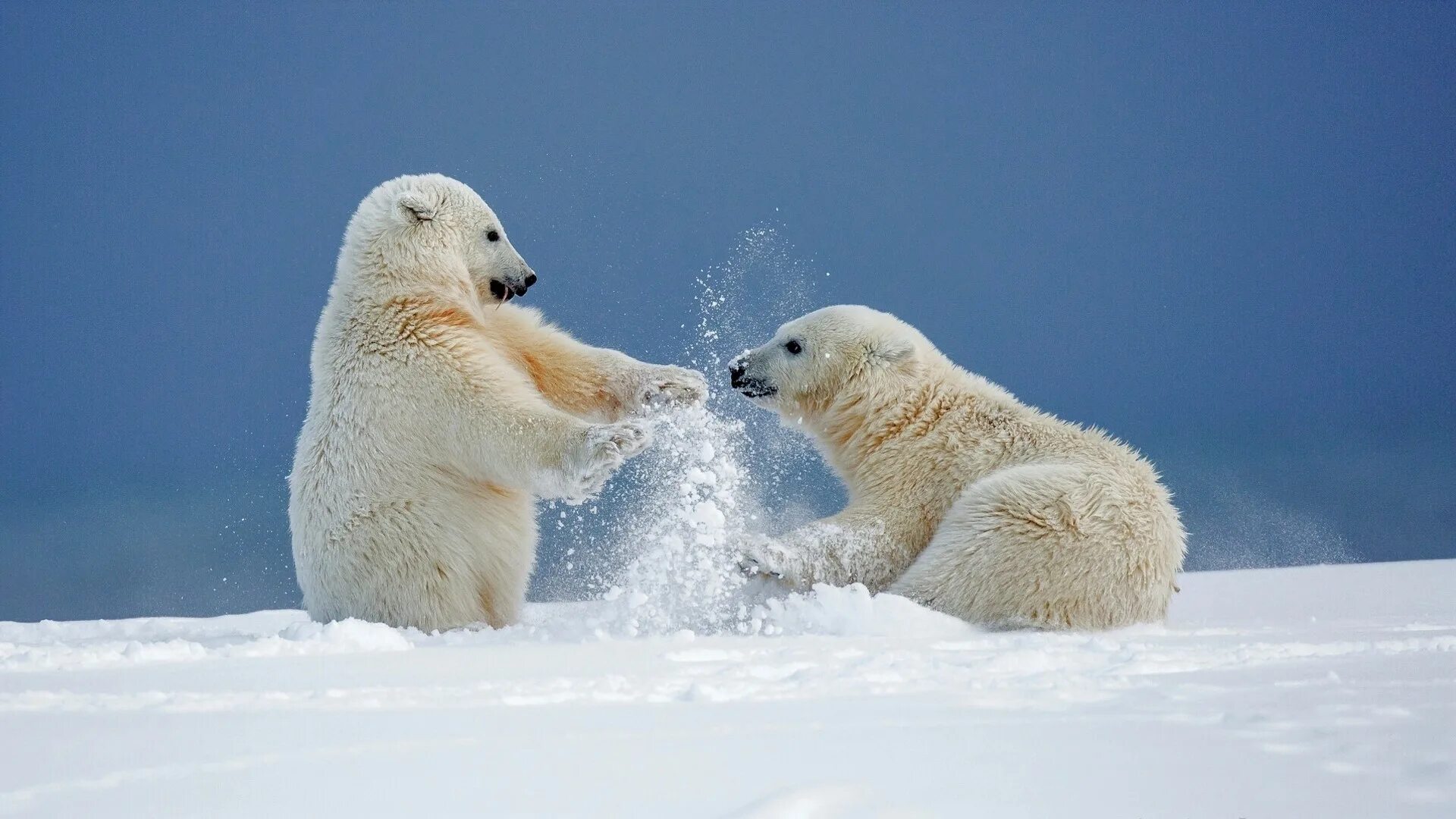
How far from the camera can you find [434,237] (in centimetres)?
533

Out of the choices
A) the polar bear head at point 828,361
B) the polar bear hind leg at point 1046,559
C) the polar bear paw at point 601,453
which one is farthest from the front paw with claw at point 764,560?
the polar bear head at point 828,361

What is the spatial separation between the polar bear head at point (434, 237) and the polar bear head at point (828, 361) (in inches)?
55.8

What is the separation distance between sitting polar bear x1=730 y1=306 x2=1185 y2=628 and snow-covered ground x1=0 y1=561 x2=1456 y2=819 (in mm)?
521

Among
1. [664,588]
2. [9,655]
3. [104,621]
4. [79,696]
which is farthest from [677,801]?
[104,621]

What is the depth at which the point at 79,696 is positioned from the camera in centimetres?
335

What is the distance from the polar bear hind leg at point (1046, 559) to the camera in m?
4.97

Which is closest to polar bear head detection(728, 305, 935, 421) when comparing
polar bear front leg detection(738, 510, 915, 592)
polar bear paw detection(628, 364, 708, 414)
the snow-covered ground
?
polar bear front leg detection(738, 510, 915, 592)

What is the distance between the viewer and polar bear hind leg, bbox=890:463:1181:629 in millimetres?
4973

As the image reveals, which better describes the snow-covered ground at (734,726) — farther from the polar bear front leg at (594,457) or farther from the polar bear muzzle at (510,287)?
the polar bear muzzle at (510,287)

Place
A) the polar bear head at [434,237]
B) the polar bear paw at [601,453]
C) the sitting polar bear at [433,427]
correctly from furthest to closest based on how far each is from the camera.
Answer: the polar bear head at [434,237], the sitting polar bear at [433,427], the polar bear paw at [601,453]

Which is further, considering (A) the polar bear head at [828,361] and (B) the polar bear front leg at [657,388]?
(A) the polar bear head at [828,361]

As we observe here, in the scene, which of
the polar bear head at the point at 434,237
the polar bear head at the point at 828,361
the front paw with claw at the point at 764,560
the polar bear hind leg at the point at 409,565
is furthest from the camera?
the polar bear head at the point at 828,361

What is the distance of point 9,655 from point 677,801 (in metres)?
3.22

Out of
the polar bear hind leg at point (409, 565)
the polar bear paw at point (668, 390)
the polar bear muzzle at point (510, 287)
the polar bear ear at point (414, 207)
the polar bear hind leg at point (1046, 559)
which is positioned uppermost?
the polar bear ear at point (414, 207)
